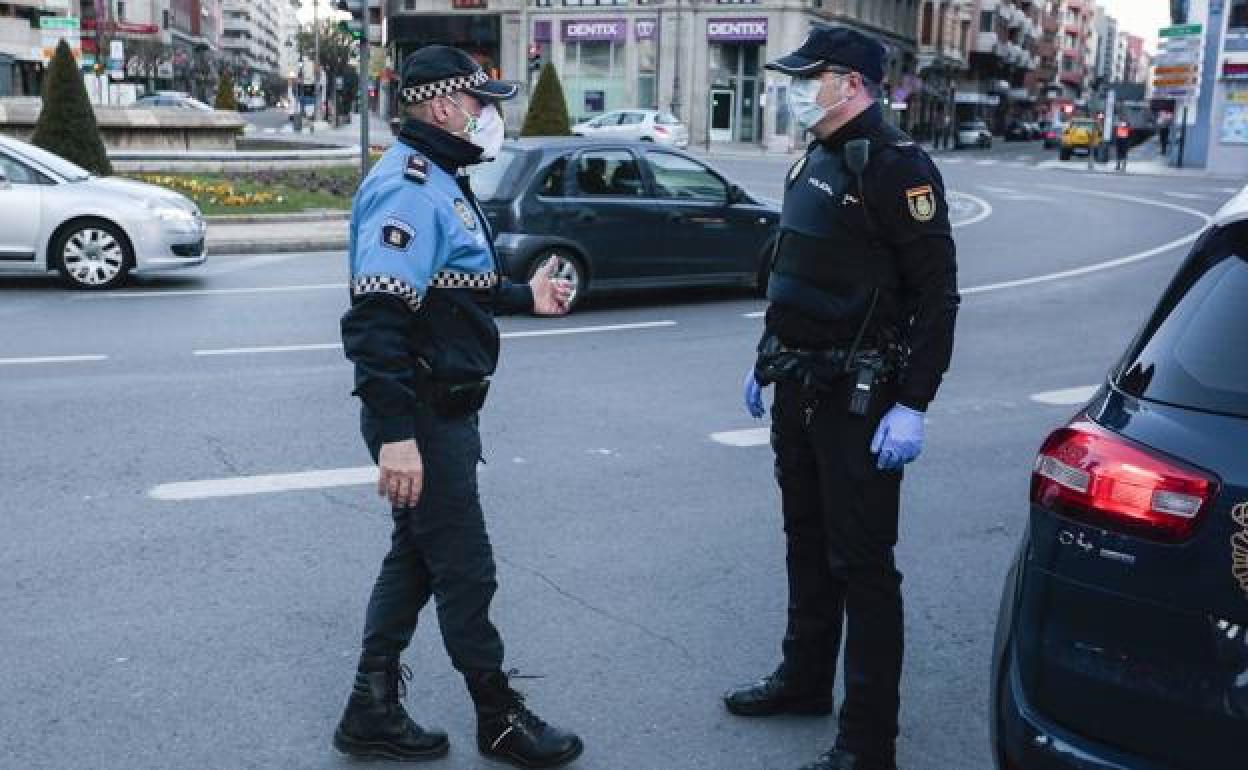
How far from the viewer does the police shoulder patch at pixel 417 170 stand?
3295mm

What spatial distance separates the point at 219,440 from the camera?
23.0 ft

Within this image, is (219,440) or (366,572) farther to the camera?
(219,440)

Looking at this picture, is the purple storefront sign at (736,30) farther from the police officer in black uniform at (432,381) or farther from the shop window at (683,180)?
the police officer in black uniform at (432,381)

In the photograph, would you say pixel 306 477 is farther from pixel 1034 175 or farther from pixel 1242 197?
pixel 1034 175

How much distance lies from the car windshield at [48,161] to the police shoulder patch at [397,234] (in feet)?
35.8

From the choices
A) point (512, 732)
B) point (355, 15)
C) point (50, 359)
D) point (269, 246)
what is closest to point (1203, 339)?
point (512, 732)

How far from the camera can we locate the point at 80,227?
41.5ft

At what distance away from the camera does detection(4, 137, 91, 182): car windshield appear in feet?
42.2

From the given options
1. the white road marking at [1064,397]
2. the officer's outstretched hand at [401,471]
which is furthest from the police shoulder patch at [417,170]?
the white road marking at [1064,397]

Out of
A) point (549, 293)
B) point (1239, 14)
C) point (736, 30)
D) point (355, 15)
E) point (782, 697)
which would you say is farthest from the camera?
point (736, 30)

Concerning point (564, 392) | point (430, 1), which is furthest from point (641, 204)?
point (430, 1)

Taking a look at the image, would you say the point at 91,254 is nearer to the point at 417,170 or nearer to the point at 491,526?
the point at 491,526

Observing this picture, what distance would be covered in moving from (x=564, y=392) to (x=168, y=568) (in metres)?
3.69

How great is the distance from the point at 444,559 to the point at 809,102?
1511 mm
